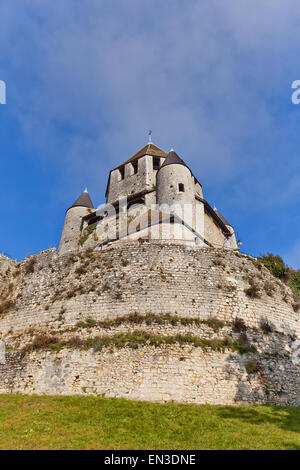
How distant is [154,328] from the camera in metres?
17.5

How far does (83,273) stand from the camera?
69.1 feet

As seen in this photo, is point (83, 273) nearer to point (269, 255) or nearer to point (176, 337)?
point (176, 337)

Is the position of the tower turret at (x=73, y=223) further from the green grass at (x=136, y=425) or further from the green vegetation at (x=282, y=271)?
the green grass at (x=136, y=425)

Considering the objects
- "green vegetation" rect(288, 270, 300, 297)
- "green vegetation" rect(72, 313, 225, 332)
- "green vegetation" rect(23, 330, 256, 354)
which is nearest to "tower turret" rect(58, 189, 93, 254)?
"green vegetation" rect(72, 313, 225, 332)

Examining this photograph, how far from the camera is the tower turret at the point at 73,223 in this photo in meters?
35.7

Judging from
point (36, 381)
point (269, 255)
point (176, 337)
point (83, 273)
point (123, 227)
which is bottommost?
point (36, 381)

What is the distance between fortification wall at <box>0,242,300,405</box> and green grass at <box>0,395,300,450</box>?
114 centimetres

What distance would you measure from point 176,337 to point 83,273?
6855 mm

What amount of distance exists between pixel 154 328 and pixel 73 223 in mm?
22099

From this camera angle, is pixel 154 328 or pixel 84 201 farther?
pixel 84 201

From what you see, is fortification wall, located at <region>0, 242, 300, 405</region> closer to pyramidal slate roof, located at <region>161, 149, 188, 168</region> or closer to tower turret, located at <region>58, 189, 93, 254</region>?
tower turret, located at <region>58, 189, 93, 254</region>

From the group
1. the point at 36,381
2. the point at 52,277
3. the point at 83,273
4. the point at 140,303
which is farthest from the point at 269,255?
the point at 36,381

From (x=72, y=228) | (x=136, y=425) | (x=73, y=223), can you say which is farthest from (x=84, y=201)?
(x=136, y=425)

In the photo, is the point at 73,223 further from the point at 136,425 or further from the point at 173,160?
the point at 136,425
